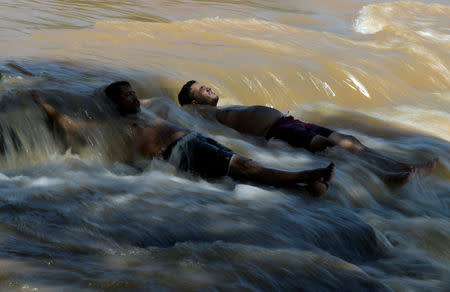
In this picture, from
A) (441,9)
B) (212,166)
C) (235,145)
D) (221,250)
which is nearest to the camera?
(221,250)

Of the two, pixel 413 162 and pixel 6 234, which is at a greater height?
pixel 6 234

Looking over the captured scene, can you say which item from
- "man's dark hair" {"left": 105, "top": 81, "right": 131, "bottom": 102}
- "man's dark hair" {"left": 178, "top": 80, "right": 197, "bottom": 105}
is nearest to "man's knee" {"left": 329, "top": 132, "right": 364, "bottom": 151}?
"man's dark hair" {"left": 178, "top": 80, "right": 197, "bottom": 105}

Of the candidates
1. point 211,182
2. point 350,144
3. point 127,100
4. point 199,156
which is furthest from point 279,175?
point 127,100

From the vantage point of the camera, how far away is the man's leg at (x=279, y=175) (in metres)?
4.22

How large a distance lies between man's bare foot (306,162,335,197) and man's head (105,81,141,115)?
5.32ft

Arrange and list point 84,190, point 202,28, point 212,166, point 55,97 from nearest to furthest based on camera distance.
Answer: point 84,190 < point 212,166 < point 55,97 < point 202,28

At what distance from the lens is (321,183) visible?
421 cm

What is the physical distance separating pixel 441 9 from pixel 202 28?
38.0ft

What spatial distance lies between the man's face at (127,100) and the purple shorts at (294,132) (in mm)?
1330

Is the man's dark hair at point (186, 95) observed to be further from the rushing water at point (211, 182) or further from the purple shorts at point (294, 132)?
the purple shorts at point (294, 132)

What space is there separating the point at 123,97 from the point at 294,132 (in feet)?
5.16

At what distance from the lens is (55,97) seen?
4.80 m

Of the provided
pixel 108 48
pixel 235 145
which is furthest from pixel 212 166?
pixel 108 48

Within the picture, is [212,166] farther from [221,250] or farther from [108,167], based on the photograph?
[221,250]
